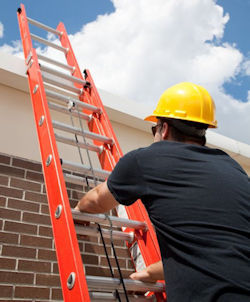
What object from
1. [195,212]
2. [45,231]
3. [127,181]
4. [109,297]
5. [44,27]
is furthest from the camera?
[44,27]

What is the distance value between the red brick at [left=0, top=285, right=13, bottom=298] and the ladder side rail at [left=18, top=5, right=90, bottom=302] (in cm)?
97

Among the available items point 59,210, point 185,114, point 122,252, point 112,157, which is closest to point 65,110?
point 112,157

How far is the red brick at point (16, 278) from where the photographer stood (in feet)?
9.34

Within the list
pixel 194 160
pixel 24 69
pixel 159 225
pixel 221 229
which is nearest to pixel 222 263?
pixel 221 229

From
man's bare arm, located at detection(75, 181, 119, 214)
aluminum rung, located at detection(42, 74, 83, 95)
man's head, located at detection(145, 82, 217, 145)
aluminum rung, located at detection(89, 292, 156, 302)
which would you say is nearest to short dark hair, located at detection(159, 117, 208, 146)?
man's head, located at detection(145, 82, 217, 145)

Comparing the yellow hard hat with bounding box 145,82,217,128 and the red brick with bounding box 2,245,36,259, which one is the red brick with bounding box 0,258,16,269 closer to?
the red brick with bounding box 2,245,36,259

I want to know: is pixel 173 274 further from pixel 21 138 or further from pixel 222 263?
pixel 21 138

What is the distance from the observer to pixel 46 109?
2.78 m

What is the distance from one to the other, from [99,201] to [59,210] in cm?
33

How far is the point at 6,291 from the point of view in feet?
9.17

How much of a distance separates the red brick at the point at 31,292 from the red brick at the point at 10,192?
82cm

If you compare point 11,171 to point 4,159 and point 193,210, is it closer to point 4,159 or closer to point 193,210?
point 4,159

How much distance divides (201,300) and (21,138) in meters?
2.81

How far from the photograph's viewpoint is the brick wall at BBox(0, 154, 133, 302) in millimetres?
2914
